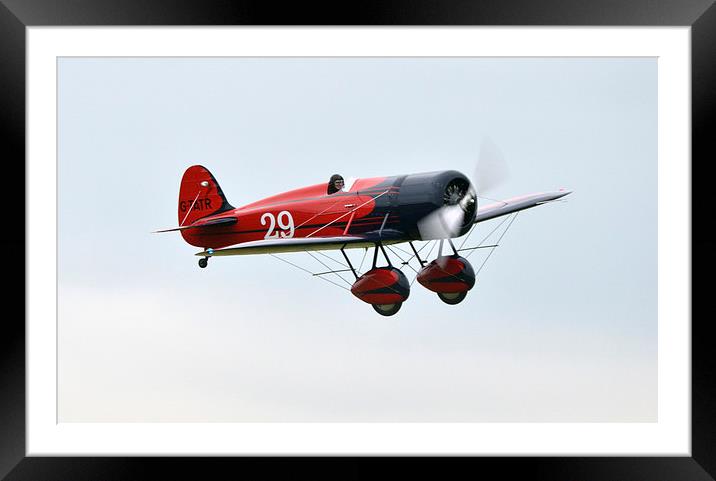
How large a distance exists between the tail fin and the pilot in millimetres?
1159

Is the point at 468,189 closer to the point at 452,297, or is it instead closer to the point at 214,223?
the point at 452,297

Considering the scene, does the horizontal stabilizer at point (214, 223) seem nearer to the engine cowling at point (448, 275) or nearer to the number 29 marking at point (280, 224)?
the number 29 marking at point (280, 224)

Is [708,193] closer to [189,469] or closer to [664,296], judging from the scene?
[664,296]

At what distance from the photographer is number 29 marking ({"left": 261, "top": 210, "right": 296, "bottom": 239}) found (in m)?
9.23

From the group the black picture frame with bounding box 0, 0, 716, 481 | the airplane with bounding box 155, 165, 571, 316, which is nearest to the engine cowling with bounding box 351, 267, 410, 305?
the airplane with bounding box 155, 165, 571, 316

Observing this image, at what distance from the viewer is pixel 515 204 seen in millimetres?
9062

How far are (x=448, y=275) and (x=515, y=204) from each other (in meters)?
0.94

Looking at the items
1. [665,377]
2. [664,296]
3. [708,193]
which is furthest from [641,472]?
[708,193]
